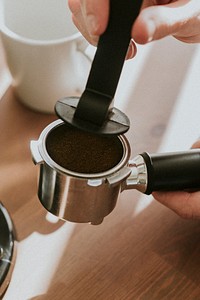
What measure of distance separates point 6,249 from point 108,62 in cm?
27

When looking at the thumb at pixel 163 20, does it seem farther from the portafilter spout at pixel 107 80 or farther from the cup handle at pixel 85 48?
the cup handle at pixel 85 48

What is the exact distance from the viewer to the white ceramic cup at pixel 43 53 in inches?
26.3

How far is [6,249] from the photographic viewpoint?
60cm

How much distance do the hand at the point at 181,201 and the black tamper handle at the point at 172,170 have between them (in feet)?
0.13

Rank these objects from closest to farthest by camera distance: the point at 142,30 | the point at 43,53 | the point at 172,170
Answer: the point at 142,30 < the point at 172,170 < the point at 43,53

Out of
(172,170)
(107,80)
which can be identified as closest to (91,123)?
(107,80)

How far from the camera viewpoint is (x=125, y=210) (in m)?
0.66

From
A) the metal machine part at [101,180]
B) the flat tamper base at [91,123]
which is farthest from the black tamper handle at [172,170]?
the flat tamper base at [91,123]

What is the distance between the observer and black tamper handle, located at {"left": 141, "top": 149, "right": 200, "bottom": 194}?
55 cm

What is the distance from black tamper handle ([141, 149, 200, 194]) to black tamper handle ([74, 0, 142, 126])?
0.13m

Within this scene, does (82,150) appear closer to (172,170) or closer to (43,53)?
(172,170)

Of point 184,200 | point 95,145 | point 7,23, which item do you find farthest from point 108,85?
point 7,23

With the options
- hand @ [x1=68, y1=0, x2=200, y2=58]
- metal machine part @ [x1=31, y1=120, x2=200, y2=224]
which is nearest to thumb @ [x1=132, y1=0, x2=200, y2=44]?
hand @ [x1=68, y1=0, x2=200, y2=58]

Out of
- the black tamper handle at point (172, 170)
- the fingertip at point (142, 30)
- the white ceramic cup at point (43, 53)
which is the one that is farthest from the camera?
the white ceramic cup at point (43, 53)
